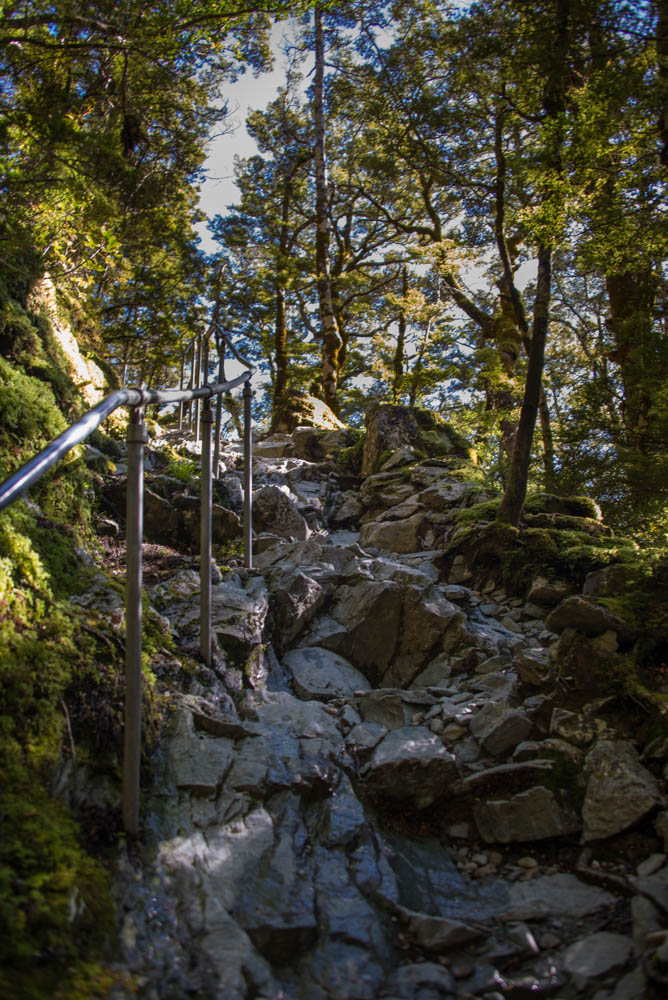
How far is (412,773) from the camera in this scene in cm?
321

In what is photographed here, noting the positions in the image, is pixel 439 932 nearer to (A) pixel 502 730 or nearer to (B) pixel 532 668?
(A) pixel 502 730

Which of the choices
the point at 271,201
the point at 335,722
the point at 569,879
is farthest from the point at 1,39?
the point at 271,201

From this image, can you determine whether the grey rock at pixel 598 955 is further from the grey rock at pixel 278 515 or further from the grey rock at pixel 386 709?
the grey rock at pixel 278 515

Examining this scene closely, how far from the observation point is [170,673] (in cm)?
336

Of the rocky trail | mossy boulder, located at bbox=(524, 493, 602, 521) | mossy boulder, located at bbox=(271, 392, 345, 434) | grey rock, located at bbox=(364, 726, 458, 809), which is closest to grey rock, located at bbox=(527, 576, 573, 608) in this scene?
the rocky trail

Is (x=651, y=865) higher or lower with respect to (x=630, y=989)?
higher

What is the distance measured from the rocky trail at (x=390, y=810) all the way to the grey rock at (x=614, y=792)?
0.01 m

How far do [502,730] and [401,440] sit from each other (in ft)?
24.2

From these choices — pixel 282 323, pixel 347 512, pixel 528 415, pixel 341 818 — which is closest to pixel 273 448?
pixel 347 512

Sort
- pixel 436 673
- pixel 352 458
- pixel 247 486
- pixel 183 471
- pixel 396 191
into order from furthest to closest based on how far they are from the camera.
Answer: pixel 396 191 → pixel 352 458 → pixel 183 471 → pixel 247 486 → pixel 436 673

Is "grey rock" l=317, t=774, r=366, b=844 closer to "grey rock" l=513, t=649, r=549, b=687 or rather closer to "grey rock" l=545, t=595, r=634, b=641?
"grey rock" l=513, t=649, r=549, b=687

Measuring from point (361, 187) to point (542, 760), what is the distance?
15965 mm

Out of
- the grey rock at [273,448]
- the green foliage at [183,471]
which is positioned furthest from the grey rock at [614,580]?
the grey rock at [273,448]

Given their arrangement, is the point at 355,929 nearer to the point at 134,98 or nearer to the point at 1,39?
the point at 1,39
